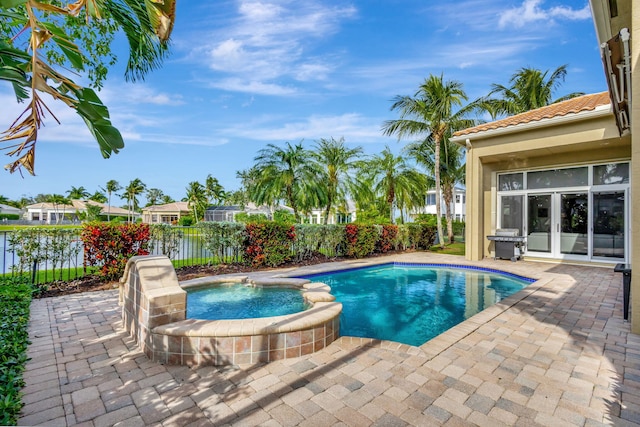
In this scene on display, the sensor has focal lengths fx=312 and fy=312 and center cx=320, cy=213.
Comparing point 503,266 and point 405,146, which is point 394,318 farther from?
point 405,146

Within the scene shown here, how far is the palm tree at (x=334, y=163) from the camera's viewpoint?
61.0 feet

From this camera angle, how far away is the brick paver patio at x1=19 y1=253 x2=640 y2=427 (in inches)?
105

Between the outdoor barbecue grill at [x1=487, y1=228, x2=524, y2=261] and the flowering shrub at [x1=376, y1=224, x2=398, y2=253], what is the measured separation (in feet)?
15.2

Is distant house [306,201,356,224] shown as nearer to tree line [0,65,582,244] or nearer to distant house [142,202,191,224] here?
tree line [0,65,582,244]

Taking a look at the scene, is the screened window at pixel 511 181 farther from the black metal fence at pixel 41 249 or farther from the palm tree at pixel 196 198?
the palm tree at pixel 196 198

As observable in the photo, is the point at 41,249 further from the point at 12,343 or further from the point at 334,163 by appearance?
the point at 334,163

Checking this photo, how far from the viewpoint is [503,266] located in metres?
11.2

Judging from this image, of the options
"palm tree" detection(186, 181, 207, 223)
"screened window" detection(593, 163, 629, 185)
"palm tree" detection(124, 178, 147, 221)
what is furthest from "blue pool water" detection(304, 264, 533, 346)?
"palm tree" detection(124, 178, 147, 221)

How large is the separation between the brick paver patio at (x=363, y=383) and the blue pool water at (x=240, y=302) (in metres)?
1.51

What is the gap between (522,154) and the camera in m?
11.9

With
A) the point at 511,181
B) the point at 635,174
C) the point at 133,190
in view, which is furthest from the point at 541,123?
the point at 133,190

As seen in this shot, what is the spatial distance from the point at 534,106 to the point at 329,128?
46.4ft

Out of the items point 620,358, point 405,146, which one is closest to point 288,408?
point 620,358

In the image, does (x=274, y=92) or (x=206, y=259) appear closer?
(x=206, y=259)
